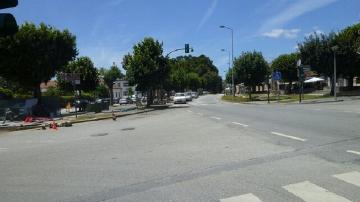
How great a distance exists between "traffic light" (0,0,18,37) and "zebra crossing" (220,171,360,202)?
3.77 m

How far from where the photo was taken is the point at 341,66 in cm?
6156

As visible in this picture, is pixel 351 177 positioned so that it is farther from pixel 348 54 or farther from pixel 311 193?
pixel 348 54

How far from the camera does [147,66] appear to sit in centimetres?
5462

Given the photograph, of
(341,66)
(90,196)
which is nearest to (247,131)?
(90,196)

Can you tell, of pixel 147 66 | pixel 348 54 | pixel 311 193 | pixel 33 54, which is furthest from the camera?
pixel 348 54

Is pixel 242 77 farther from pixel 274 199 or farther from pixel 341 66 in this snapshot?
pixel 274 199

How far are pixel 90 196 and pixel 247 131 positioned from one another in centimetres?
1062

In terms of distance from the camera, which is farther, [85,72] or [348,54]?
[85,72]

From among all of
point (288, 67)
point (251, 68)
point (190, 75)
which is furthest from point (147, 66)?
point (190, 75)

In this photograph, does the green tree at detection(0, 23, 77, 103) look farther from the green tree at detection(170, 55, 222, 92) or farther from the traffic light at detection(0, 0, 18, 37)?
the traffic light at detection(0, 0, 18, 37)

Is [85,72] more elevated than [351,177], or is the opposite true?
[85,72]

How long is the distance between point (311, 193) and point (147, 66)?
47.6 meters

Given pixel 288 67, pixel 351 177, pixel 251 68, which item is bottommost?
pixel 351 177

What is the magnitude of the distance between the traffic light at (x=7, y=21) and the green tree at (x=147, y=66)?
47.4 m
